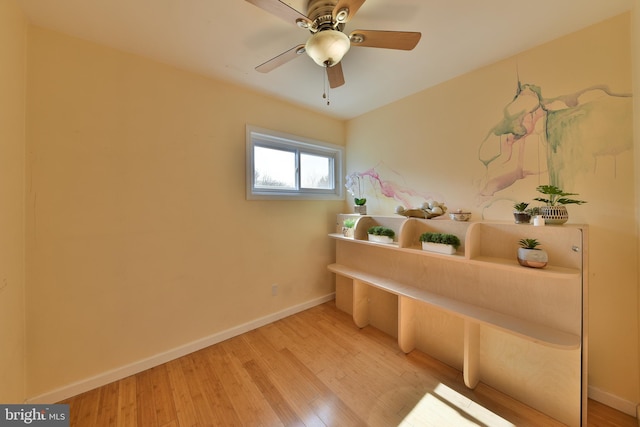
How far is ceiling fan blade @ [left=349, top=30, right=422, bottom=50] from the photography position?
1245 millimetres

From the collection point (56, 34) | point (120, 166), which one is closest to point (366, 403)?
point (120, 166)

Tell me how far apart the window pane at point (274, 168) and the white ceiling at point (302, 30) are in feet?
2.59

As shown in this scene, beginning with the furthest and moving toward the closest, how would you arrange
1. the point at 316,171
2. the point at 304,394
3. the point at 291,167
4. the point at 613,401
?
the point at 316,171
the point at 291,167
the point at 304,394
the point at 613,401

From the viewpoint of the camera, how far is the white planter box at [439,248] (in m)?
1.70

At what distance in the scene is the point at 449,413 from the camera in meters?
1.42

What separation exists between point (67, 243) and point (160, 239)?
1.74 ft

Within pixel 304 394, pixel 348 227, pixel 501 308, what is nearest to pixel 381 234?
pixel 348 227

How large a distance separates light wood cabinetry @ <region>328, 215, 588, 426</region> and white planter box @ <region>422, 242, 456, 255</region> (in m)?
0.04

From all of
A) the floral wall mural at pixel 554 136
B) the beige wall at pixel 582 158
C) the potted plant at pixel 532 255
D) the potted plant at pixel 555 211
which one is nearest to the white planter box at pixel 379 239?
the beige wall at pixel 582 158

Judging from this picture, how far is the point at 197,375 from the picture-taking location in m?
1.77

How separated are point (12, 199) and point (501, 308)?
10.5ft

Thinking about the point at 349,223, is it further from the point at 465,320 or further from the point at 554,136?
the point at 554,136

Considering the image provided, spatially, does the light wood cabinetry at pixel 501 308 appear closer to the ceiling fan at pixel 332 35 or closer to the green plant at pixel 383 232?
the green plant at pixel 383 232

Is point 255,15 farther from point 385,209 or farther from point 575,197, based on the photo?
point 575,197
